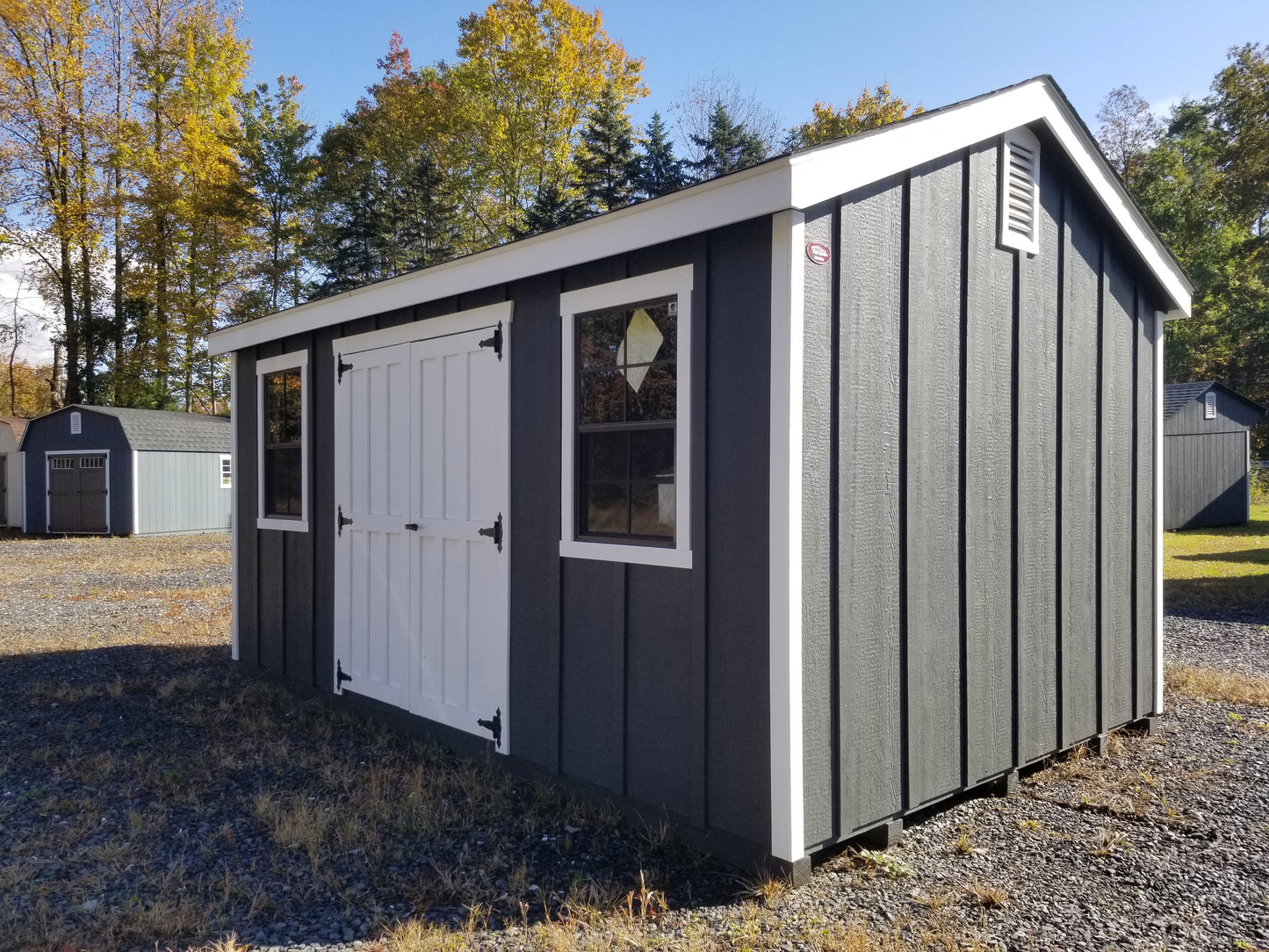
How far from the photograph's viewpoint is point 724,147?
940 inches

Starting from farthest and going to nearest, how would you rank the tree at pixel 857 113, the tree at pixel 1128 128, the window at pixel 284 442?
the tree at pixel 1128 128 < the tree at pixel 857 113 < the window at pixel 284 442

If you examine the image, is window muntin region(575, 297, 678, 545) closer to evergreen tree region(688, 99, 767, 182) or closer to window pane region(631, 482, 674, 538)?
window pane region(631, 482, 674, 538)

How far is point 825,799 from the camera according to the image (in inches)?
137

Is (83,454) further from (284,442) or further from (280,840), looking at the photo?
(280,840)

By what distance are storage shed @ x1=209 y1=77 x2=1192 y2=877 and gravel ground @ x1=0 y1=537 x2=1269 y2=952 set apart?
0.69ft

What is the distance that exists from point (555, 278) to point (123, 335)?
24657 mm

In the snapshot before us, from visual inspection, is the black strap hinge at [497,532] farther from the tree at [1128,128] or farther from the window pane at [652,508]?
the tree at [1128,128]

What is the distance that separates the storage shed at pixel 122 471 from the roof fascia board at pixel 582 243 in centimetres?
1584

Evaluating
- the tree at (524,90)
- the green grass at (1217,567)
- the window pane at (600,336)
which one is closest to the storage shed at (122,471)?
the tree at (524,90)

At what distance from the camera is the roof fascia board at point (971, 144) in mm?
3441

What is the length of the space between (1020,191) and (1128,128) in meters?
31.5

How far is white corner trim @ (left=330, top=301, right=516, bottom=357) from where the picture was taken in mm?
4773

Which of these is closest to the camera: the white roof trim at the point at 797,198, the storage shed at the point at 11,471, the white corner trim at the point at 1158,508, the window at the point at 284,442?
the white roof trim at the point at 797,198

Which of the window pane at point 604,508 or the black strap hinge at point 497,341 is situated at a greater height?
the black strap hinge at point 497,341
